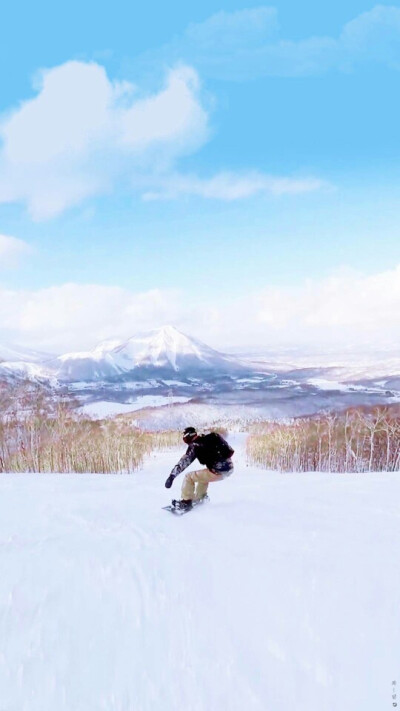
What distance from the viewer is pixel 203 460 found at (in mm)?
5062

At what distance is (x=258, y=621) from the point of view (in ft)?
10.4

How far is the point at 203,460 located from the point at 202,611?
6.38ft

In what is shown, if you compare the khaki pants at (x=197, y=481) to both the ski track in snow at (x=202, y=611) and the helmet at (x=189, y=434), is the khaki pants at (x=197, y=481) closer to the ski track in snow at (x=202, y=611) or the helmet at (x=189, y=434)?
the ski track in snow at (x=202, y=611)

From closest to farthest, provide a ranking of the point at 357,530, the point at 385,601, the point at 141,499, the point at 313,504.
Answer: the point at 385,601
the point at 357,530
the point at 313,504
the point at 141,499

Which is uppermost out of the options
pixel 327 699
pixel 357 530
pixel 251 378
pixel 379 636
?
pixel 251 378

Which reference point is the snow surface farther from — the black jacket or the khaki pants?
the black jacket

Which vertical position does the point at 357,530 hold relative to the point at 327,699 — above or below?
above

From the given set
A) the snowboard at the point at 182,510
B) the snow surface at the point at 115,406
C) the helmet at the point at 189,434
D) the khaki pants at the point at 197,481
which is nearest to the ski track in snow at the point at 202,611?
the snowboard at the point at 182,510

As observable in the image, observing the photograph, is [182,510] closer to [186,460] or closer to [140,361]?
[186,460]

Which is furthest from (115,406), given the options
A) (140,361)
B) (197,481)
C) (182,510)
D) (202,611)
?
(202,611)

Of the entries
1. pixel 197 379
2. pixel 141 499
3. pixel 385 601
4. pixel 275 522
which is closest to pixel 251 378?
pixel 197 379

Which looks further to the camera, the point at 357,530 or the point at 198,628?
the point at 357,530

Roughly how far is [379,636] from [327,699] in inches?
23.2

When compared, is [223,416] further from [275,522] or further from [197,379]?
[275,522]
